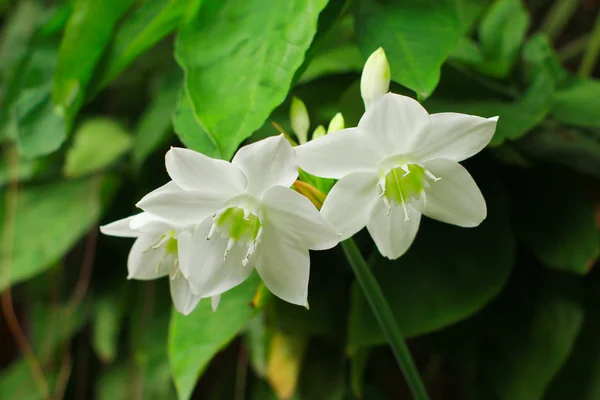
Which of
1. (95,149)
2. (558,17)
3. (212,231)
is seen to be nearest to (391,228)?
(212,231)

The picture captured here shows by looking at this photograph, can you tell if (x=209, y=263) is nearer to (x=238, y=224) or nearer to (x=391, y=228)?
(x=238, y=224)

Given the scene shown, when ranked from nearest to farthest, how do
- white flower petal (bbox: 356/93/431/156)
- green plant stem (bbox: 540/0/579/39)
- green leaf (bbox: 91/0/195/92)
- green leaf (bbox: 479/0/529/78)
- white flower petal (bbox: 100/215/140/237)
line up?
white flower petal (bbox: 356/93/431/156) → white flower petal (bbox: 100/215/140/237) → green leaf (bbox: 91/0/195/92) → green leaf (bbox: 479/0/529/78) → green plant stem (bbox: 540/0/579/39)

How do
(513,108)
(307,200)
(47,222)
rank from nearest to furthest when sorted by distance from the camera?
(307,200), (513,108), (47,222)

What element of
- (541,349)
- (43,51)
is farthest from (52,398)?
(541,349)

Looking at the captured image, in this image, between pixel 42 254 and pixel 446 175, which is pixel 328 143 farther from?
pixel 42 254

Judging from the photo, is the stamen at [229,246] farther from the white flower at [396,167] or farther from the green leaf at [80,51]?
the green leaf at [80,51]

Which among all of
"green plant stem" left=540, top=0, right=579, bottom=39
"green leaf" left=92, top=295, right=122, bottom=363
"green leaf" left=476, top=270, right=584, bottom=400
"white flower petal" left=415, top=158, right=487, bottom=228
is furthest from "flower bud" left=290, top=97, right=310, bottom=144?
"green plant stem" left=540, top=0, right=579, bottom=39

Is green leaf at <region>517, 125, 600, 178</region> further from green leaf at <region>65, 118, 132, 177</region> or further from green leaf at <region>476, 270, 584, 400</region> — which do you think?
green leaf at <region>65, 118, 132, 177</region>
